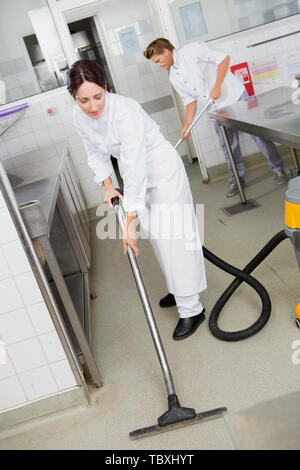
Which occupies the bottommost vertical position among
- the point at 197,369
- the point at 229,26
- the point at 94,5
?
the point at 197,369

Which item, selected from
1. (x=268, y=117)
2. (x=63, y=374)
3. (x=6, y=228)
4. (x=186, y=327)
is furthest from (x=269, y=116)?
(x=63, y=374)

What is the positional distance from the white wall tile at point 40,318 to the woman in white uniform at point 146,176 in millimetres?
408

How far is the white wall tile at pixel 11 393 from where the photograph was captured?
188cm

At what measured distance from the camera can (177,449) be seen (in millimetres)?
1574

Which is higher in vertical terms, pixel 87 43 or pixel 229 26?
pixel 87 43

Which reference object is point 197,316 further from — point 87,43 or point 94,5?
point 87,43

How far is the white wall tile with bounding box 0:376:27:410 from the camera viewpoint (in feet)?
6.18

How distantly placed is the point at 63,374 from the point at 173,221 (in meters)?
0.82

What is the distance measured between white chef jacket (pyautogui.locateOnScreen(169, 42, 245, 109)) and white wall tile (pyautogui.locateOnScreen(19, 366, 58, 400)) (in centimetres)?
256

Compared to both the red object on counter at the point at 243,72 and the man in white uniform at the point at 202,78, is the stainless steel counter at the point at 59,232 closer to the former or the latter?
the man in white uniform at the point at 202,78

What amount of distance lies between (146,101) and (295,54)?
184 cm

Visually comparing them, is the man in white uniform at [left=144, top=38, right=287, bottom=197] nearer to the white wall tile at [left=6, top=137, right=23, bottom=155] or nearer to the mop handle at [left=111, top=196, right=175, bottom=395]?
the white wall tile at [left=6, top=137, right=23, bottom=155]

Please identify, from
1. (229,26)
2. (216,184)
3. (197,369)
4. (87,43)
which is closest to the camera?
(197,369)

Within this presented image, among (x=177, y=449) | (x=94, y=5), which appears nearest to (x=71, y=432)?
(x=177, y=449)
